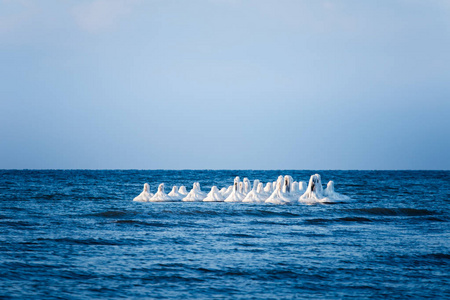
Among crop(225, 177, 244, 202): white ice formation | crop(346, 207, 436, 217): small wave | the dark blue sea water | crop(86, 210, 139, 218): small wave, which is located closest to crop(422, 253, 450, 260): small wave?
the dark blue sea water

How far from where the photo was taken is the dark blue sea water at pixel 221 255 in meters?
12.3

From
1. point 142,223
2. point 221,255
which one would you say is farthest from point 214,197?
point 221,255

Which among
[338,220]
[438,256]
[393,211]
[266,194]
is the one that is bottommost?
[438,256]

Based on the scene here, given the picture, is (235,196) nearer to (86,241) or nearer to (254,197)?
(254,197)

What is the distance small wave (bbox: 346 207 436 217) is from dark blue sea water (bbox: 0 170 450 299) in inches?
51.4

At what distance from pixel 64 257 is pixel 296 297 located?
8.00 metres

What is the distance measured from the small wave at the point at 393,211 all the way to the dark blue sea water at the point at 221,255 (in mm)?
1305

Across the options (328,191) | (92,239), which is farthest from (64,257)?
(328,191)

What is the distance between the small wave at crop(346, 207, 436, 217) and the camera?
96.4ft

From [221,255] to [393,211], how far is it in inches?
685

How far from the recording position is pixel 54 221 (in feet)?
79.5

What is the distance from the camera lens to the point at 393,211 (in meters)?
30.1

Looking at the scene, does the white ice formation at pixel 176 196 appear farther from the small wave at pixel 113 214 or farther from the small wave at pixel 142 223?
the small wave at pixel 142 223

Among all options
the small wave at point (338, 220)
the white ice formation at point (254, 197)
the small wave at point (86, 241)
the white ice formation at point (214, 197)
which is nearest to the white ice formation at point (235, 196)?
the white ice formation at point (214, 197)
